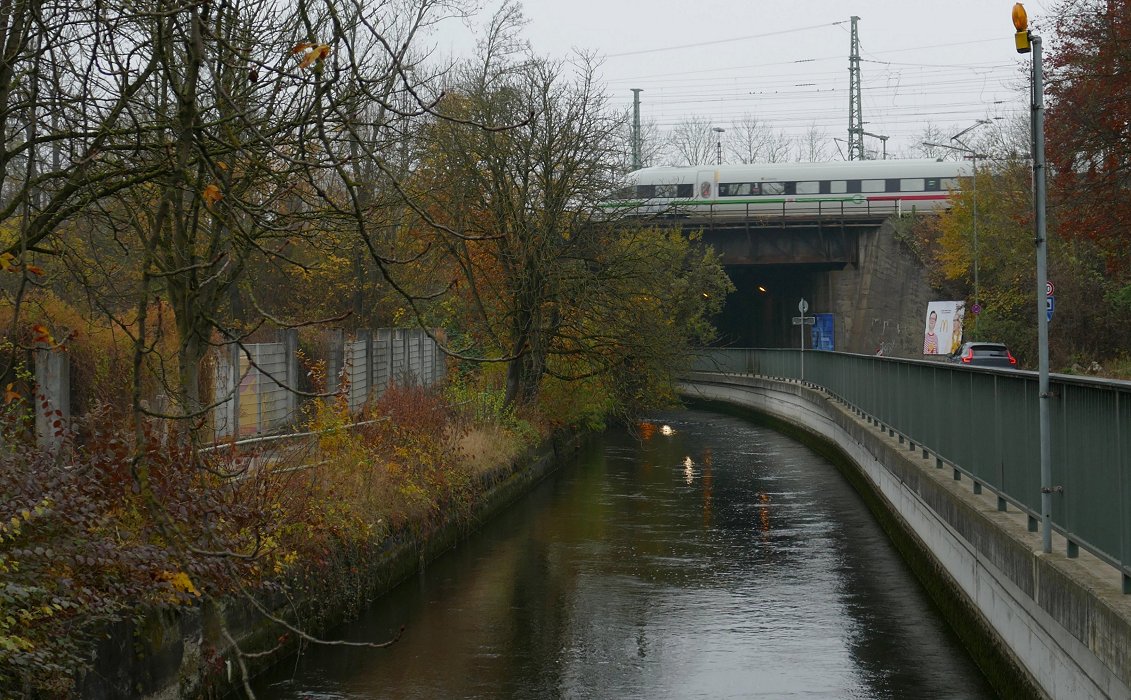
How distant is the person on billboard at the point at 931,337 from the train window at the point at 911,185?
8.98 m

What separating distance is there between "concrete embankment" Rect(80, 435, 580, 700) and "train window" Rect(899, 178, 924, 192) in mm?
53488

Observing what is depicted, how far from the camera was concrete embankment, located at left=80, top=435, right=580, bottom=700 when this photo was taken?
30.7 ft

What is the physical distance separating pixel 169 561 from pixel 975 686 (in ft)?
22.1

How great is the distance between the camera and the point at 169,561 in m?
9.84

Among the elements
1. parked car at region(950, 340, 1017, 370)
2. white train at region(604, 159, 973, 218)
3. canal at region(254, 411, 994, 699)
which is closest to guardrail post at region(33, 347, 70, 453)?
canal at region(254, 411, 994, 699)

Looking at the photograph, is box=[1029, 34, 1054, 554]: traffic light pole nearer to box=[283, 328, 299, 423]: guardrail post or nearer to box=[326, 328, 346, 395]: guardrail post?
box=[283, 328, 299, 423]: guardrail post

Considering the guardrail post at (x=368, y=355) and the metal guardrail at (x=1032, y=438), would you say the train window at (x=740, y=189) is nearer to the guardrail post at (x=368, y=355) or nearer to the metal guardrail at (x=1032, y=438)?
the guardrail post at (x=368, y=355)

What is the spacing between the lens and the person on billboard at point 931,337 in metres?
60.7

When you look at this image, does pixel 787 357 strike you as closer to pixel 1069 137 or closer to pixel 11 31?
pixel 1069 137

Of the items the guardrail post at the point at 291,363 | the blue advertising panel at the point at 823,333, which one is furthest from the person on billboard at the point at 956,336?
the guardrail post at the point at 291,363

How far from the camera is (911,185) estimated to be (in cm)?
6850

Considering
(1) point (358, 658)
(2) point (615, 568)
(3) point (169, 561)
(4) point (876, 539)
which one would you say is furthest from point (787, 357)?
(3) point (169, 561)

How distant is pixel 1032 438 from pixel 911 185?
59.7 m

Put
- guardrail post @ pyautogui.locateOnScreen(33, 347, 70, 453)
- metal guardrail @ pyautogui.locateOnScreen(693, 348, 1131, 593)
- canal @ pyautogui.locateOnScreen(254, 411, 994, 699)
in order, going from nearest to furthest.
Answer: metal guardrail @ pyautogui.locateOnScreen(693, 348, 1131, 593) → canal @ pyautogui.locateOnScreen(254, 411, 994, 699) → guardrail post @ pyautogui.locateOnScreen(33, 347, 70, 453)
